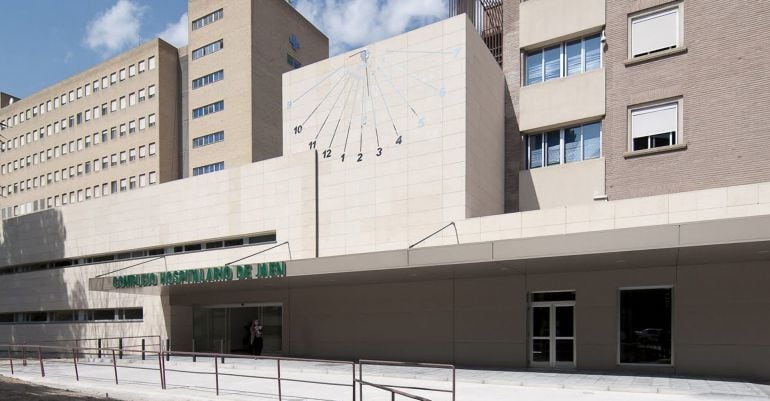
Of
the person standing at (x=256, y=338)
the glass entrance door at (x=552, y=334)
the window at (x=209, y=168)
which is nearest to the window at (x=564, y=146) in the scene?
the glass entrance door at (x=552, y=334)

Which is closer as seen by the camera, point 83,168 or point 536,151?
point 536,151

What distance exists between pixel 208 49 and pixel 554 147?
101 feet

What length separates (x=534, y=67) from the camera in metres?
22.8

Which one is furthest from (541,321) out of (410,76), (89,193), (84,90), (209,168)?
(84,90)

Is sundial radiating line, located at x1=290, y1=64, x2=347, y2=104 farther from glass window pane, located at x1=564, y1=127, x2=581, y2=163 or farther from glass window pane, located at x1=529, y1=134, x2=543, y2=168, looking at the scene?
glass window pane, located at x1=564, y1=127, x2=581, y2=163

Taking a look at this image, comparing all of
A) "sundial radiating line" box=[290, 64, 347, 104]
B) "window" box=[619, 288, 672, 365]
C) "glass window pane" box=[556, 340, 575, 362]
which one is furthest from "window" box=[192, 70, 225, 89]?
"window" box=[619, 288, 672, 365]

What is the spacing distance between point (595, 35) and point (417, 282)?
34.0 feet

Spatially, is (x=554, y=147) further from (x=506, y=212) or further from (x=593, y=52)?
(x=593, y=52)

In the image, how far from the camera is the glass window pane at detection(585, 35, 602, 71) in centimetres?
2122

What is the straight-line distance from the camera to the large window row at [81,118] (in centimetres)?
4750

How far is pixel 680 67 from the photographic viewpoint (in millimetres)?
19219

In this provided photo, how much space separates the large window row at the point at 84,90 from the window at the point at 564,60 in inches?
1307

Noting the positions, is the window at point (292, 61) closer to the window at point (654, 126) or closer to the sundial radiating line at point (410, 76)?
the sundial radiating line at point (410, 76)

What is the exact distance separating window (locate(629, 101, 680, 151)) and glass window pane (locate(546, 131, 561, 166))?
2.52 meters
